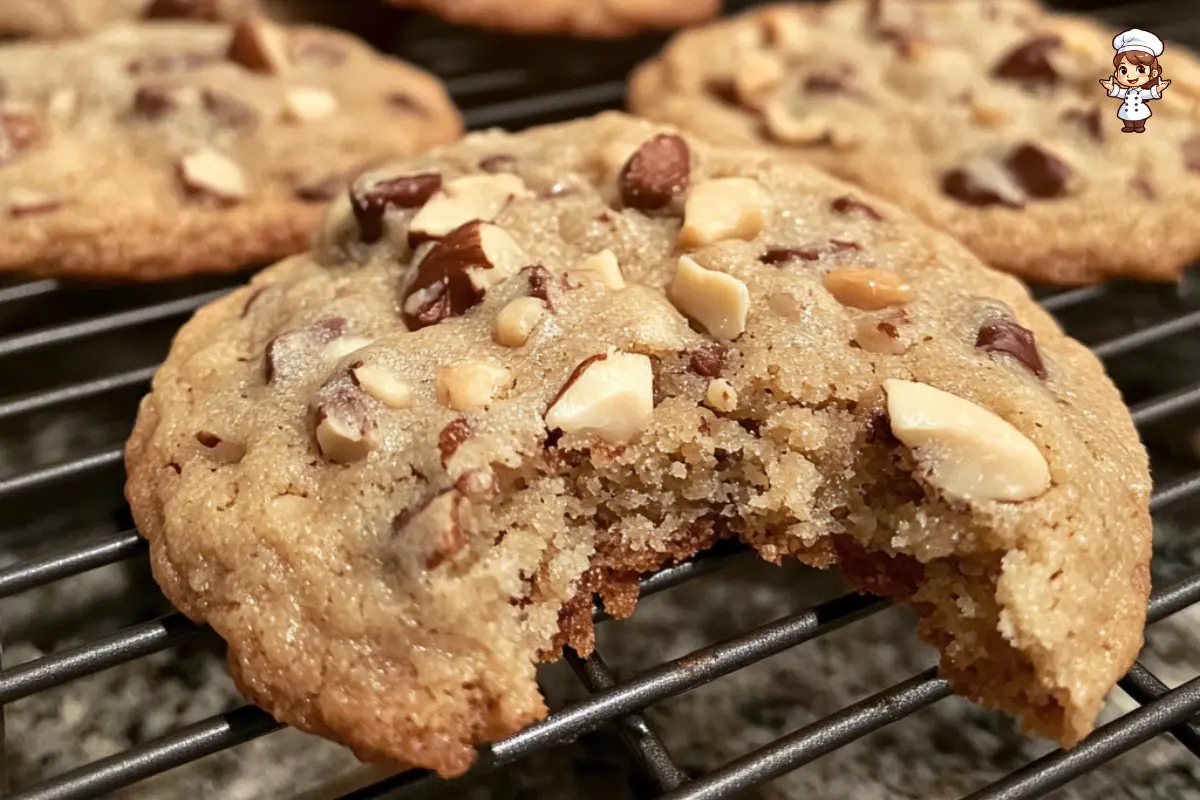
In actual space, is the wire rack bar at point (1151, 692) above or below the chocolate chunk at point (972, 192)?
below

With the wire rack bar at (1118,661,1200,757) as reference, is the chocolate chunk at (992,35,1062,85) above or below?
above

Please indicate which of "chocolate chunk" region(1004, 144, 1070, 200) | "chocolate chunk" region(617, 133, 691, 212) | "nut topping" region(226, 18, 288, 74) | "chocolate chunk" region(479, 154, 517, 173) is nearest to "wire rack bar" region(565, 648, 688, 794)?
"chocolate chunk" region(617, 133, 691, 212)

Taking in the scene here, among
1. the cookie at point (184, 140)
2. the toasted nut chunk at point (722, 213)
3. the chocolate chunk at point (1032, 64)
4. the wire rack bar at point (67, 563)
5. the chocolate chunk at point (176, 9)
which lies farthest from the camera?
the chocolate chunk at point (176, 9)

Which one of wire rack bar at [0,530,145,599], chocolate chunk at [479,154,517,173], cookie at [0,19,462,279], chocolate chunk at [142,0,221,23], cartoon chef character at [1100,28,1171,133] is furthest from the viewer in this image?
chocolate chunk at [142,0,221,23]

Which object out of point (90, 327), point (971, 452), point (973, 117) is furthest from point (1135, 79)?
point (90, 327)

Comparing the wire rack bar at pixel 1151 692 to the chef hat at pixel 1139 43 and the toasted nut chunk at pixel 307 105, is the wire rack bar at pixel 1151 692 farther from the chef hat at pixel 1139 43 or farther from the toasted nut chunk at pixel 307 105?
the toasted nut chunk at pixel 307 105

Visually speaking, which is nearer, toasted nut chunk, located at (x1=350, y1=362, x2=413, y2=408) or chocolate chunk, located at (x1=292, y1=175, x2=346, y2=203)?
toasted nut chunk, located at (x1=350, y1=362, x2=413, y2=408)

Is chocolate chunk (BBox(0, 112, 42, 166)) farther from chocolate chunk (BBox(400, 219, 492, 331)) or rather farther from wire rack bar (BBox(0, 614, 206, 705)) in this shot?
wire rack bar (BBox(0, 614, 206, 705))

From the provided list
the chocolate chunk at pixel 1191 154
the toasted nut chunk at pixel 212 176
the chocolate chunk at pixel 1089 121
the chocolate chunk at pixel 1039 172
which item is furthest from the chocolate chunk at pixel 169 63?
the chocolate chunk at pixel 1191 154
